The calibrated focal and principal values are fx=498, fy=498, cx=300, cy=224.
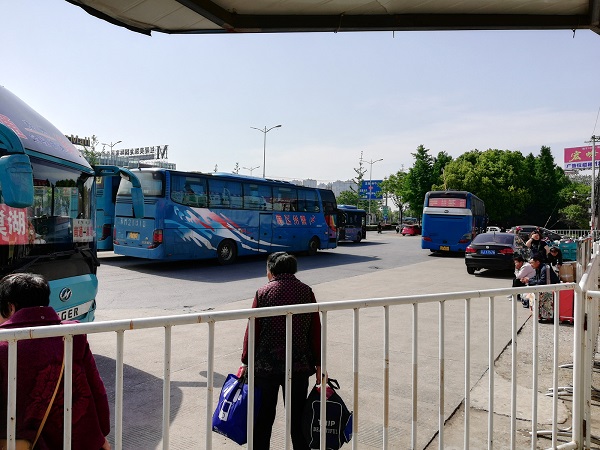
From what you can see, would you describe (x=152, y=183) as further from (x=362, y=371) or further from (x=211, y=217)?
(x=362, y=371)

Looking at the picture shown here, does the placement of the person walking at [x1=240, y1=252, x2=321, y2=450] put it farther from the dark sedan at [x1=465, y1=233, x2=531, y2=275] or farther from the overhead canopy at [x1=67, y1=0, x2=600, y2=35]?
the dark sedan at [x1=465, y1=233, x2=531, y2=275]

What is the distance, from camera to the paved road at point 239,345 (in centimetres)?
425

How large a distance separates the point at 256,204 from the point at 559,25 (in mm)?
15499

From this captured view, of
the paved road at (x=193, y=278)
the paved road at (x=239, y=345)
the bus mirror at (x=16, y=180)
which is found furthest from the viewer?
the paved road at (x=193, y=278)

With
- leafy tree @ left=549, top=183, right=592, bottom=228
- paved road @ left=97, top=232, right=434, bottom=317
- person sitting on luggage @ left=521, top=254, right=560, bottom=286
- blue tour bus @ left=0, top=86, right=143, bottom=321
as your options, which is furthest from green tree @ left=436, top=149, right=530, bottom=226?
blue tour bus @ left=0, top=86, right=143, bottom=321

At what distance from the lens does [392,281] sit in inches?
558

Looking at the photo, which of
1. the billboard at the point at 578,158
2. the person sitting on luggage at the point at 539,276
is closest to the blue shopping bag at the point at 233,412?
the person sitting on luggage at the point at 539,276

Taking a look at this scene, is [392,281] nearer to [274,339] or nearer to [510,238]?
[510,238]

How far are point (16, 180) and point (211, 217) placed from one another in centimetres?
1270

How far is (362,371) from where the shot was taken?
562cm

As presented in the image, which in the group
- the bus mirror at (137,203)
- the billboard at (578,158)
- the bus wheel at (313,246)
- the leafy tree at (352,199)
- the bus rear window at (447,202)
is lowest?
the bus wheel at (313,246)

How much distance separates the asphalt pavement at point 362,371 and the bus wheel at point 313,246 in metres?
12.2

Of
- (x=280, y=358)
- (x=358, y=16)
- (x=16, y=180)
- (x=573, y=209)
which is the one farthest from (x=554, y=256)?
(x=573, y=209)

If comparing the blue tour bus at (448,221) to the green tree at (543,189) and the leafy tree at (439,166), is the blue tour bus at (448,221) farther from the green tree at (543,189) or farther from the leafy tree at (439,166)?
the green tree at (543,189)
